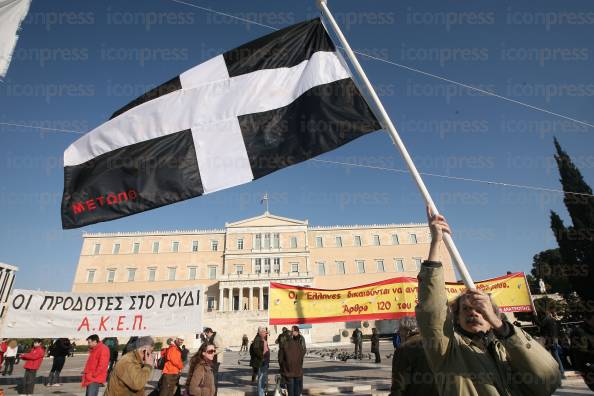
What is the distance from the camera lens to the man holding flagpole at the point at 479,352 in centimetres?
139

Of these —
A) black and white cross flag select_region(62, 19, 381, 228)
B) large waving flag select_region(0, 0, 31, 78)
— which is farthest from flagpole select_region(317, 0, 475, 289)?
large waving flag select_region(0, 0, 31, 78)

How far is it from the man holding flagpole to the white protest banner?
7.52m

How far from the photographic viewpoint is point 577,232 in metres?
28.6

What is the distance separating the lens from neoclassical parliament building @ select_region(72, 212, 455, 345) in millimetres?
49906

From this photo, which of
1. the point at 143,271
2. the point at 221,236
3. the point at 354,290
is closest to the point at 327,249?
the point at 221,236

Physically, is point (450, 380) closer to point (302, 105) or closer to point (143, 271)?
point (302, 105)

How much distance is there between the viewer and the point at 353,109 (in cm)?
361

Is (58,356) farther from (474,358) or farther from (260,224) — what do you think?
(260,224)

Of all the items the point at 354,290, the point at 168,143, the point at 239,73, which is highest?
the point at 239,73

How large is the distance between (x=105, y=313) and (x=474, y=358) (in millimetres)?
9129

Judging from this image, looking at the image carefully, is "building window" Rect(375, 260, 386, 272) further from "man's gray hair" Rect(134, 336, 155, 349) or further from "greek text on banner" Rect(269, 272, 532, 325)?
"man's gray hair" Rect(134, 336, 155, 349)

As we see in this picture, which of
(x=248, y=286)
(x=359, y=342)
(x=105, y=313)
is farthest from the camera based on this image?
(x=248, y=286)

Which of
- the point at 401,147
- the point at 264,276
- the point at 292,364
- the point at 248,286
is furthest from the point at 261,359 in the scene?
the point at 264,276

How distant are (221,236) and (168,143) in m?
52.2
